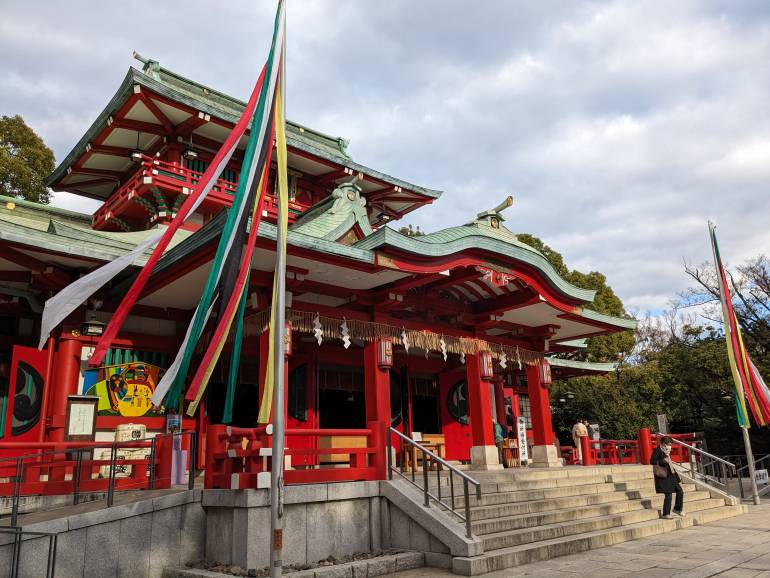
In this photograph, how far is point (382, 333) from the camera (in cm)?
1246

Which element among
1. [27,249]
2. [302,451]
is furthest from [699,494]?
[27,249]

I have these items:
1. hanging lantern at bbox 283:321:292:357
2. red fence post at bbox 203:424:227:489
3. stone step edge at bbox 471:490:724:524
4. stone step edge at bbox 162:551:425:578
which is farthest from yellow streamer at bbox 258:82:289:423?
stone step edge at bbox 471:490:724:524

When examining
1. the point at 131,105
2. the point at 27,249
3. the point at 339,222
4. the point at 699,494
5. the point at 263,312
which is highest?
the point at 131,105

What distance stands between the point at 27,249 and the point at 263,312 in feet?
13.9

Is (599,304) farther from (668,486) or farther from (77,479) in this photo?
(77,479)

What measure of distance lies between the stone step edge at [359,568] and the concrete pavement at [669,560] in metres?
0.19

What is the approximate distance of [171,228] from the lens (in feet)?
23.2

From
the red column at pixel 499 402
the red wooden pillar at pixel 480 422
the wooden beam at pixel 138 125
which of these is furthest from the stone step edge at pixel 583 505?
the wooden beam at pixel 138 125

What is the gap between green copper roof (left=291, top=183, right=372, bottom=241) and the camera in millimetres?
13102

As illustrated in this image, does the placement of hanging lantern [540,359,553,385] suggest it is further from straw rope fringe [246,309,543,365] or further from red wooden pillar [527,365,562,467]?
straw rope fringe [246,309,543,365]

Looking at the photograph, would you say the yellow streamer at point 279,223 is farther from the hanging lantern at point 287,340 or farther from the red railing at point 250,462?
the hanging lantern at point 287,340

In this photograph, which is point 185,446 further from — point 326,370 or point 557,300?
point 557,300

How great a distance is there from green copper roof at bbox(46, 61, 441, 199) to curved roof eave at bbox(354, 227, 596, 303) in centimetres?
844

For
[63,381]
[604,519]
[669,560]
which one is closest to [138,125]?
[63,381]
